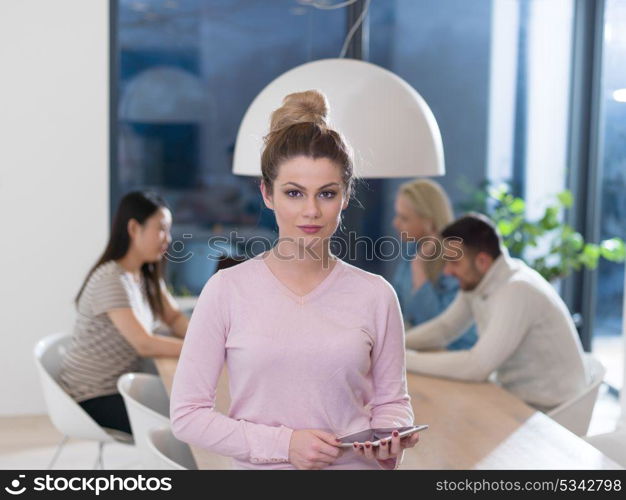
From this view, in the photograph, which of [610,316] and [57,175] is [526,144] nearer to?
[610,316]

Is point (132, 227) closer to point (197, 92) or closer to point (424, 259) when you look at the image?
point (424, 259)

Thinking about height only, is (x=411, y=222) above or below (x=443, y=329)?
above

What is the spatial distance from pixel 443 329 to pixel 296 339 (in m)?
2.22

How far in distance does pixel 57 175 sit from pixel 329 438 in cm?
361

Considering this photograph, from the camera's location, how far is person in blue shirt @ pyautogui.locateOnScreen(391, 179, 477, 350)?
402cm

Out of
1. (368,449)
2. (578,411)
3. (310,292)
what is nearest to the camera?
(368,449)

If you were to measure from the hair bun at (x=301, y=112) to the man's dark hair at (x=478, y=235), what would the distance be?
5.59 ft

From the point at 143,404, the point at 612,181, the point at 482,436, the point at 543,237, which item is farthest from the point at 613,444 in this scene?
the point at 612,181

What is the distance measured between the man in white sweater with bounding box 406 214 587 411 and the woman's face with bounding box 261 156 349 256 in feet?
5.35

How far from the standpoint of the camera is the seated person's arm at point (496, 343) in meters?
3.05

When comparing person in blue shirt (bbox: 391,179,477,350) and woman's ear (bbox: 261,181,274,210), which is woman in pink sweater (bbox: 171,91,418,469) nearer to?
woman's ear (bbox: 261,181,274,210)

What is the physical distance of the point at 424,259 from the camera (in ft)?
13.3

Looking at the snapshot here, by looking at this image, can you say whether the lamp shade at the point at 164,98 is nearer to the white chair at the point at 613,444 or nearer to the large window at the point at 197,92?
the large window at the point at 197,92

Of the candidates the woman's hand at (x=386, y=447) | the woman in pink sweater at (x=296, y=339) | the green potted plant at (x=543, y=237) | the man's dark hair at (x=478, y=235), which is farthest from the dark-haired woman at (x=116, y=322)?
the green potted plant at (x=543, y=237)
